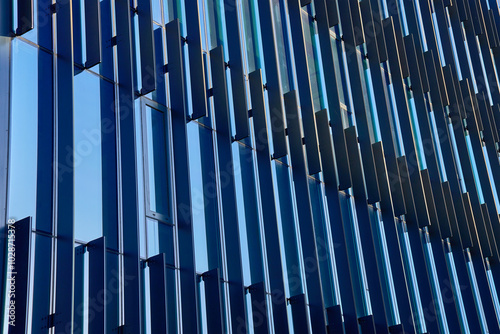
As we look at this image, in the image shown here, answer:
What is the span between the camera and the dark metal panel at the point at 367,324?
43.0 ft

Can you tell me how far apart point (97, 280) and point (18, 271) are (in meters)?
1.01

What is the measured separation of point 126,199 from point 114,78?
1922 mm

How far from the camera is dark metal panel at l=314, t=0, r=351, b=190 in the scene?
14648 mm

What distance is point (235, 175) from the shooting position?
1311 centimetres

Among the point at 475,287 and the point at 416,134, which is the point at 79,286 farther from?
the point at 475,287

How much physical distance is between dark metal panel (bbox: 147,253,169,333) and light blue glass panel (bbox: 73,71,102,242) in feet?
2.65

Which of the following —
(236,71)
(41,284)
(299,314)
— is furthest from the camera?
(236,71)

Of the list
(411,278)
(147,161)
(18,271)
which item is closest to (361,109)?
(411,278)

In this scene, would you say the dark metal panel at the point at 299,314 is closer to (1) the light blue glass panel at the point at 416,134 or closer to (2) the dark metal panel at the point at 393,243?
(2) the dark metal panel at the point at 393,243

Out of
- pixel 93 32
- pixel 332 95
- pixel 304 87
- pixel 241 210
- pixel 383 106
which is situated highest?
pixel 383 106

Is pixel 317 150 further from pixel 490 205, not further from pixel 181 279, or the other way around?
pixel 490 205

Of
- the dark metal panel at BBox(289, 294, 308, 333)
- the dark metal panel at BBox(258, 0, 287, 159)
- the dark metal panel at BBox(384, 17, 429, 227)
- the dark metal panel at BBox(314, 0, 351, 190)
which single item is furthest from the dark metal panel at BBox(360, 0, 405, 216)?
the dark metal panel at BBox(289, 294, 308, 333)

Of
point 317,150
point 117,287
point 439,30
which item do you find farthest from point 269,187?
point 439,30

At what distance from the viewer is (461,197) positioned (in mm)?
18109
